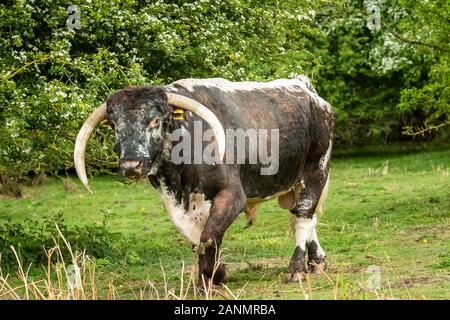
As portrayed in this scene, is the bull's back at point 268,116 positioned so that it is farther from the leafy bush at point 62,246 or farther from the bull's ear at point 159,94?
the leafy bush at point 62,246

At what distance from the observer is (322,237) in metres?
15.8

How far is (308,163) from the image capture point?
12.7 m

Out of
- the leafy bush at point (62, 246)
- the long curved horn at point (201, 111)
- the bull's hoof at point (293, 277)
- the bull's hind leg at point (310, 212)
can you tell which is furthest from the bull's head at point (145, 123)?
the leafy bush at point (62, 246)

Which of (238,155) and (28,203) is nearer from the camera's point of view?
(238,155)

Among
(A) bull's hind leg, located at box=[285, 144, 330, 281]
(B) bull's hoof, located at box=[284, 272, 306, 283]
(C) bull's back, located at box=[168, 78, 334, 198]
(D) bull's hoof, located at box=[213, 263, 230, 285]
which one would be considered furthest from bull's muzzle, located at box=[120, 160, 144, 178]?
(A) bull's hind leg, located at box=[285, 144, 330, 281]

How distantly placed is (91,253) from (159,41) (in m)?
3.04

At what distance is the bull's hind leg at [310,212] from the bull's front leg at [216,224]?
59.6 inches

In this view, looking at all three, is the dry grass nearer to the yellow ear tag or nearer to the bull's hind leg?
the bull's hind leg

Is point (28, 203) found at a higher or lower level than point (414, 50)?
lower

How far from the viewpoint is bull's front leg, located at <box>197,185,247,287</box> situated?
10.7 m

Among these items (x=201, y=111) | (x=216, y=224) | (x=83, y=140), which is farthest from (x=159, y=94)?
(x=216, y=224)
